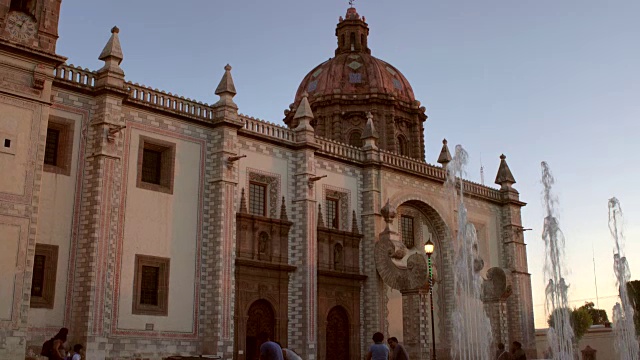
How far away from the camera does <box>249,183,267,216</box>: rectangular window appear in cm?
2905

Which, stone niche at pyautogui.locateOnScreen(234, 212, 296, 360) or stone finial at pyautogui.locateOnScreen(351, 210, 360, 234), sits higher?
stone finial at pyautogui.locateOnScreen(351, 210, 360, 234)

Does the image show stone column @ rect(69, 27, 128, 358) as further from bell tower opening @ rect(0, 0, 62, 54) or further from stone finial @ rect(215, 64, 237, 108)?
stone finial @ rect(215, 64, 237, 108)

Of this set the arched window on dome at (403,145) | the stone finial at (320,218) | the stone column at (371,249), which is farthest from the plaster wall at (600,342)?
the stone finial at (320,218)

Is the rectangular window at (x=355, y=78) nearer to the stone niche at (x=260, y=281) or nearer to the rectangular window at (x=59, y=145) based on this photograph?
the stone niche at (x=260, y=281)

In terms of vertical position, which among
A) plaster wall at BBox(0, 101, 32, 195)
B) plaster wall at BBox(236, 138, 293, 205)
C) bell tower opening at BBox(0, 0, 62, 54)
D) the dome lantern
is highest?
the dome lantern

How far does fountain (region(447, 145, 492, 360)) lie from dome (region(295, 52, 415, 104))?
25.7ft

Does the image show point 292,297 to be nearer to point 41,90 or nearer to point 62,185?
point 62,185

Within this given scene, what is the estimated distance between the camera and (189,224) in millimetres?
26438

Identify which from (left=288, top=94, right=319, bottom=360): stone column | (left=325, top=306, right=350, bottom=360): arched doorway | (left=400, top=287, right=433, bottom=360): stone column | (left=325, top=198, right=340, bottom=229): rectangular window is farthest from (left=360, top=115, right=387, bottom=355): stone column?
(left=288, top=94, right=319, bottom=360): stone column

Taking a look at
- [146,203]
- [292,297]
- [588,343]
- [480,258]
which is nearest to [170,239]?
[146,203]

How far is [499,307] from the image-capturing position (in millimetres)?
37531

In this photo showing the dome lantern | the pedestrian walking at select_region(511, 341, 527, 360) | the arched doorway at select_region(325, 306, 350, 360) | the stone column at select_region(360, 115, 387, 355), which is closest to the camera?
the pedestrian walking at select_region(511, 341, 527, 360)

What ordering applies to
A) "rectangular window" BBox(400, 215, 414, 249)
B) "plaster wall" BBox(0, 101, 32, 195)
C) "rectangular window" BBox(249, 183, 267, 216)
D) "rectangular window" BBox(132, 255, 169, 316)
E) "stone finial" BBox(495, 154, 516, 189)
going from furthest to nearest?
"stone finial" BBox(495, 154, 516, 189), "rectangular window" BBox(400, 215, 414, 249), "rectangular window" BBox(249, 183, 267, 216), "rectangular window" BBox(132, 255, 169, 316), "plaster wall" BBox(0, 101, 32, 195)

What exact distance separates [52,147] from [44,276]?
425 centimetres
